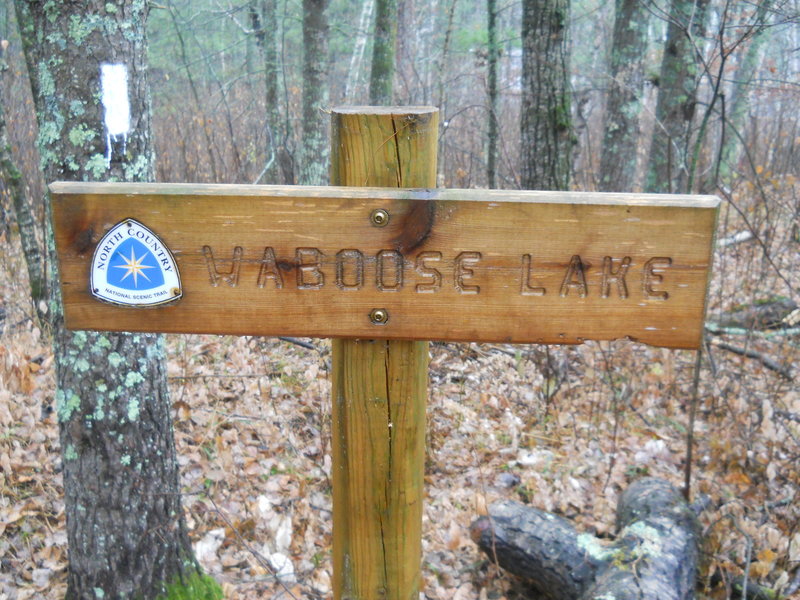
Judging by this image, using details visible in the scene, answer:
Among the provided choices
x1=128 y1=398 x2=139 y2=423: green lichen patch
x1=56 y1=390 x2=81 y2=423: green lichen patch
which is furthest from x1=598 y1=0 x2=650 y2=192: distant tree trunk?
x1=56 y1=390 x2=81 y2=423: green lichen patch

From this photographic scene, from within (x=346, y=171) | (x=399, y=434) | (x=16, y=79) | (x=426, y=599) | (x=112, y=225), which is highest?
(x=16, y=79)

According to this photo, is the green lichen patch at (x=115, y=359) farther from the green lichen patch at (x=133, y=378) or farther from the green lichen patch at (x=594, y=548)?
the green lichen patch at (x=594, y=548)

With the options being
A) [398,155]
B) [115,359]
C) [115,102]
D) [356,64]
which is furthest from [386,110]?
[356,64]

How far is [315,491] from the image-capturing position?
3607 millimetres

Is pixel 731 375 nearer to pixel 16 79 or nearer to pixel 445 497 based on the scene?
pixel 445 497

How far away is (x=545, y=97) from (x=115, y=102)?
151 inches

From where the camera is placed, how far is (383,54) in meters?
7.35

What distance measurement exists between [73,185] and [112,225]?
0.12 metres

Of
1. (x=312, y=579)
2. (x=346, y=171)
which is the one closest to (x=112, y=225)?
(x=346, y=171)

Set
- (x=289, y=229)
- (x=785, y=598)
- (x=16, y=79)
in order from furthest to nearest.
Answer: (x=16, y=79) → (x=785, y=598) → (x=289, y=229)

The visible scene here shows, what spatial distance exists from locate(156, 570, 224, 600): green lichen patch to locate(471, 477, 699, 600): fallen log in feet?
3.99

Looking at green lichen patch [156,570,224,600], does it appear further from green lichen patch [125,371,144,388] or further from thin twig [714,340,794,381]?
thin twig [714,340,794,381]

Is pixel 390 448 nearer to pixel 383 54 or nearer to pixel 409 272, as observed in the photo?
pixel 409 272

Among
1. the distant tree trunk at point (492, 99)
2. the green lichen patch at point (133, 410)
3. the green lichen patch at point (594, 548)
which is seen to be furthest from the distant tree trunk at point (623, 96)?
the green lichen patch at point (133, 410)
